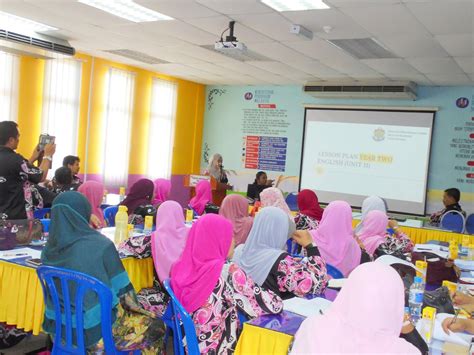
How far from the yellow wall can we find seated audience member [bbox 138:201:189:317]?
5.04m

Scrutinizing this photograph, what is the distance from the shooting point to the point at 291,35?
588 cm

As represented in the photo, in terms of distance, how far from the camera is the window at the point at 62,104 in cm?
780

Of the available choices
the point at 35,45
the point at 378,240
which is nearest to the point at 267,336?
the point at 378,240

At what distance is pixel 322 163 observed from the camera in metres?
9.92

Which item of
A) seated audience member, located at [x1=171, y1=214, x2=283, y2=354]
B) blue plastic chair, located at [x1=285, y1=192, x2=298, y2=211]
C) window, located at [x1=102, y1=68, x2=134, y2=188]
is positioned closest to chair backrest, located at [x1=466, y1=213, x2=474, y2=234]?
blue plastic chair, located at [x1=285, y1=192, x2=298, y2=211]

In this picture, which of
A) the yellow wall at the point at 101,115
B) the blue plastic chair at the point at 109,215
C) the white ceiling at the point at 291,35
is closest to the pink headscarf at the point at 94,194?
the blue plastic chair at the point at 109,215

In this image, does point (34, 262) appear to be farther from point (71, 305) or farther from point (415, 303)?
point (415, 303)

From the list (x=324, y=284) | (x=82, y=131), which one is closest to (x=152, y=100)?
(x=82, y=131)

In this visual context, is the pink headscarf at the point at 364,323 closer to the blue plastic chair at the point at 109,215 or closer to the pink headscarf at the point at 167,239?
the pink headscarf at the point at 167,239

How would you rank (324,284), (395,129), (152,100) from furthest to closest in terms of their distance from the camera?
(152,100) → (395,129) → (324,284)

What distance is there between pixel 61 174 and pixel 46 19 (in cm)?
202

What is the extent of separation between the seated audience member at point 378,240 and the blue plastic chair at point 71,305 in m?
2.64

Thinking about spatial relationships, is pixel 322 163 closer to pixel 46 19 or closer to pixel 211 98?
pixel 211 98

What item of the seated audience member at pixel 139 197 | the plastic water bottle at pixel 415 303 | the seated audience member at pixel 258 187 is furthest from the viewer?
the seated audience member at pixel 258 187
